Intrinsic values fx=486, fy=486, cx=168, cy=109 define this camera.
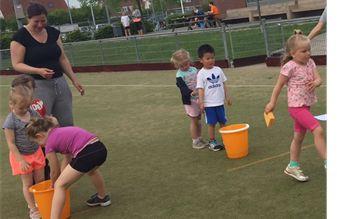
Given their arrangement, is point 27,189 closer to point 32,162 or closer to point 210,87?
point 32,162

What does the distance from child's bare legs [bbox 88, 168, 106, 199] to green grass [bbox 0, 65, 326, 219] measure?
152 millimetres

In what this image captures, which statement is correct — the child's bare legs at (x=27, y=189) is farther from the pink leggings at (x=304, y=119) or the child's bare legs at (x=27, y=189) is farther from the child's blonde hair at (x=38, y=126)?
the pink leggings at (x=304, y=119)

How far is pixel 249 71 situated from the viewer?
11516 mm

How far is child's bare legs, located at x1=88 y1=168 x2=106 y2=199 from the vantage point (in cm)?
438

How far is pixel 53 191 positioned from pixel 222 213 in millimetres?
1421

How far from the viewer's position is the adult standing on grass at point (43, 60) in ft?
15.6

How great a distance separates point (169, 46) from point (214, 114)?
31.9 ft

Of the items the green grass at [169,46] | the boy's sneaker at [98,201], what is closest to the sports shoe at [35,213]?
the boy's sneaker at [98,201]

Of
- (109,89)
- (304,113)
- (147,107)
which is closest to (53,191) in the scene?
(304,113)

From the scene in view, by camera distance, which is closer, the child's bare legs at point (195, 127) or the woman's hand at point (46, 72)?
the woman's hand at point (46, 72)

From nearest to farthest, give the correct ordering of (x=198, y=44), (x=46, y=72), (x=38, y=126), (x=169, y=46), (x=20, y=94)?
(x=38, y=126) → (x=20, y=94) → (x=46, y=72) → (x=198, y=44) → (x=169, y=46)

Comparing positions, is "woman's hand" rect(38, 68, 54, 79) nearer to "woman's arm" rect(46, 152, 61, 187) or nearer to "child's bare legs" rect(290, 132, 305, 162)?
"woman's arm" rect(46, 152, 61, 187)

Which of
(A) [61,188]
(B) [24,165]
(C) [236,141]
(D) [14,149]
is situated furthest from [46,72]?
(C) [236,141]

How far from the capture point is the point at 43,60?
4.91 meters
